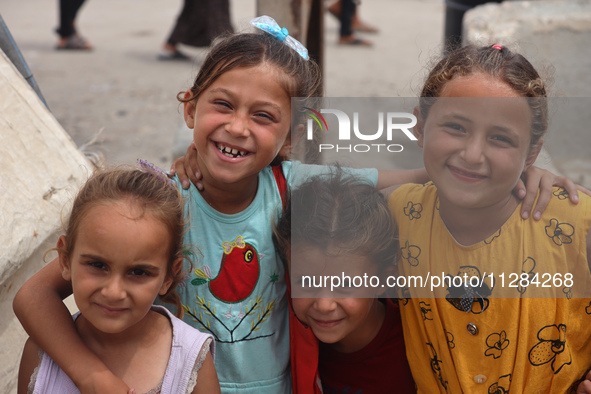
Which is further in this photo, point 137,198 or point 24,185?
point 24,185

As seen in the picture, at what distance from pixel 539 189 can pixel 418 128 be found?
372 millimetres

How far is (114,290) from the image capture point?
156 centimetres

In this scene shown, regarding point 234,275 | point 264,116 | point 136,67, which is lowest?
point 136,67

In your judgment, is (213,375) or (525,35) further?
(525,35)

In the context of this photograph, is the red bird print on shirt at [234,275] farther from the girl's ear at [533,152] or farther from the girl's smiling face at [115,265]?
the girl's ear at [533,152]

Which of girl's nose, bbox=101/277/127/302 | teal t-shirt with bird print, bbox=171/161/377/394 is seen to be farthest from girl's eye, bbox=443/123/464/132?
girl's nose, bbox=101/277/127/302

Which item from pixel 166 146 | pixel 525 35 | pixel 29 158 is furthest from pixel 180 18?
pixel 29 158

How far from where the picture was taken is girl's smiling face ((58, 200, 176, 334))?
1581mm

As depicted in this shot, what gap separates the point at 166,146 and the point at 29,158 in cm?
288

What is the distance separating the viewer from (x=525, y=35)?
492 centimetres

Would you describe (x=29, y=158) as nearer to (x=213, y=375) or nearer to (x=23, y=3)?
(x=213, y=375)

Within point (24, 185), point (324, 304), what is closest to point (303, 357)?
point (324, 304)

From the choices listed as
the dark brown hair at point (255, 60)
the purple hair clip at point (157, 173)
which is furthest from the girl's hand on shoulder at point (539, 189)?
the purple hair clip at point (157, 173)

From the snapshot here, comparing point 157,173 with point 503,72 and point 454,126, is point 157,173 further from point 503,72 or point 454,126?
point 503,72
